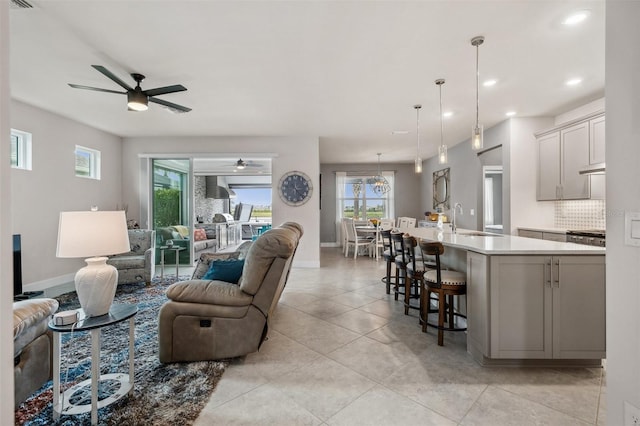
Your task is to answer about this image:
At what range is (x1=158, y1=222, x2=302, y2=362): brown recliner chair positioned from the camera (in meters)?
2.20

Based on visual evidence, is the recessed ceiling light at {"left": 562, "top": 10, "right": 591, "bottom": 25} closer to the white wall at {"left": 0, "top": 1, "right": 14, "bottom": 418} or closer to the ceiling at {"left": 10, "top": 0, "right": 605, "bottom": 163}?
the ceiling at {"left": 10, "top": 0, "right": 605, "bottom": 163}

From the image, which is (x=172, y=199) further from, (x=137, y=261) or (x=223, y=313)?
(x=223, y=313)

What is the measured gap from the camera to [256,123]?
5.07 meters

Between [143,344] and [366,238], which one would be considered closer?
[143,344]

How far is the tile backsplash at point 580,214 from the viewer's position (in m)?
3.89

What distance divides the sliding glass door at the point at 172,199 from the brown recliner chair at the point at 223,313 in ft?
13.7

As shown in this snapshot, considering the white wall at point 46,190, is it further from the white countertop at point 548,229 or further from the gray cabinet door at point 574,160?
the gray cabinet door at point 574,160

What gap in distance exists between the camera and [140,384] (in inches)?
77.3

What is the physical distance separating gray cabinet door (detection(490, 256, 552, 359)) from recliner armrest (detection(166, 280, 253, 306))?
6.21ft

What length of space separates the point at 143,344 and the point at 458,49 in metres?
4.00

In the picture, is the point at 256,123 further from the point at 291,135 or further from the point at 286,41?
the point at 286,41

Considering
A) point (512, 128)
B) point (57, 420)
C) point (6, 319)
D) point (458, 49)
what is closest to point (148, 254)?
point (57, 420)

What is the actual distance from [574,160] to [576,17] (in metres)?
2.37

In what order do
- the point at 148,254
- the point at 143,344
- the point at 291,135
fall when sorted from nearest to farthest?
the point at 143,344, the point at 148,254, the point at 291,135
